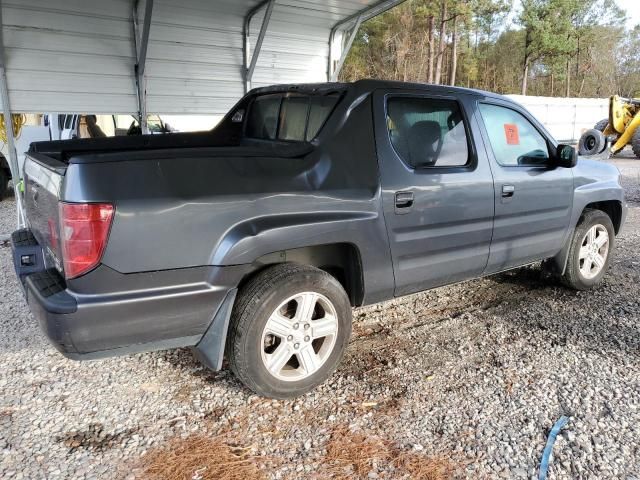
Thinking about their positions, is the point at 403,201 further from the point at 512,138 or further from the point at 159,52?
the point at 159,52

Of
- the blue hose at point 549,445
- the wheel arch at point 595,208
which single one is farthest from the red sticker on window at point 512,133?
the blue hose at point 549,445

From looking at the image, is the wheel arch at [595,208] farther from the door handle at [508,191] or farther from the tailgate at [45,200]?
the tailgate at [45,200]

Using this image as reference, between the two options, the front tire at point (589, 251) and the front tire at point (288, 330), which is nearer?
the front tire at point (288, 330)

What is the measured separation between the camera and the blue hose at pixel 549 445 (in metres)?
2.38

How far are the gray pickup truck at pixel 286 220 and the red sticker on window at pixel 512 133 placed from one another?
1 centimetres

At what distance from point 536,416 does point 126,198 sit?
2466 mm

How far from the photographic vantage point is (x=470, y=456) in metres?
2.50

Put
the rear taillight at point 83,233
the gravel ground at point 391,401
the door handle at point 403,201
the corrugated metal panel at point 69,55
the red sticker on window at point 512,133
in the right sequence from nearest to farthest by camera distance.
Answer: the rear taillight at point 83,233
the gravel ground at point 391,401
the door handle at point 403,201
the red sticker on window at point 512,133
the corrugated metal panel at point 69,55

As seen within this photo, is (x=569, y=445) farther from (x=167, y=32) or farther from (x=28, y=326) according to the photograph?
(x=167, y=32)

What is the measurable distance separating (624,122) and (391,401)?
1778 cm

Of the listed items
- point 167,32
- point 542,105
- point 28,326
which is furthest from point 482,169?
point 542,105

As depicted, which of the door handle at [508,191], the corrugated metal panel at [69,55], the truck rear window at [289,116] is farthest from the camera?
the corrugated metal panel at [69,55]

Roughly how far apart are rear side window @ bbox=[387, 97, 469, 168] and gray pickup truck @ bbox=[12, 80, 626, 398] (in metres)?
0.01

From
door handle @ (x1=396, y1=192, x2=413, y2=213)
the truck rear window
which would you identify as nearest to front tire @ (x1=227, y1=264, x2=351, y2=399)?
door handle @ (x1=396, y1=192, x2=413, y2=213)
